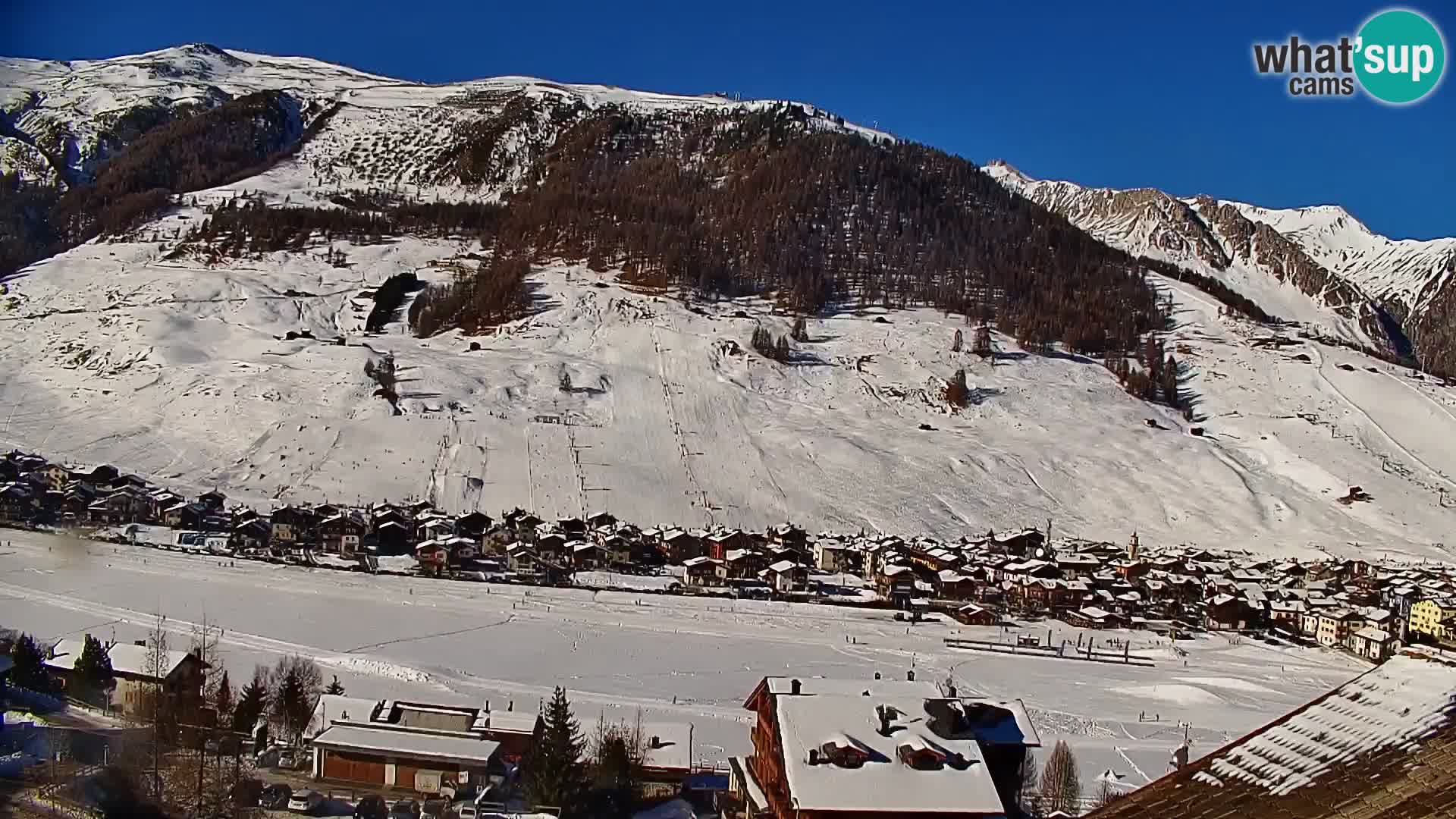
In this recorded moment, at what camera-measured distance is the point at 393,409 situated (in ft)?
121

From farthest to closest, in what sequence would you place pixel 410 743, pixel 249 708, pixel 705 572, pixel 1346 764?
pixel 705 572, pixel 249 708, pixel 410 743, pixel 1346 764

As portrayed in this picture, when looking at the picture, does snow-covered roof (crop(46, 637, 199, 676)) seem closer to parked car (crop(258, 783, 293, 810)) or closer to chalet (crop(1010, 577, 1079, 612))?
parked car (crop(258, 783, 293, 810))

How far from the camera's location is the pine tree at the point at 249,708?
11570mm

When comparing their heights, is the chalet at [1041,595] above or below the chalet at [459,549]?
below

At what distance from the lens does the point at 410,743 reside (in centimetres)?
1115

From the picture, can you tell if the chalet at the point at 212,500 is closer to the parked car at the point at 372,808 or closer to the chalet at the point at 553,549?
the chalet at the point at 553,549

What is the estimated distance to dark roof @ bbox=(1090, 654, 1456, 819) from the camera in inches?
81.7

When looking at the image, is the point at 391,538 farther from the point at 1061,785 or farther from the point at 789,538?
the point at 1061,785

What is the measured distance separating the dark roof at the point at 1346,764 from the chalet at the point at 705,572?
2358cm

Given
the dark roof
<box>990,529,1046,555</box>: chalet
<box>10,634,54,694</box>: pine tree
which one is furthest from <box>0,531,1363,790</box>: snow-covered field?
the dark roof

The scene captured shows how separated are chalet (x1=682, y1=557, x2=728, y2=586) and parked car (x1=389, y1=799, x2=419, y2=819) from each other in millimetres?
15784

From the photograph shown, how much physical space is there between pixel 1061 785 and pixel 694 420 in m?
28.6

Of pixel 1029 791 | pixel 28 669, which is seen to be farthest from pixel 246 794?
pixel 1029 791

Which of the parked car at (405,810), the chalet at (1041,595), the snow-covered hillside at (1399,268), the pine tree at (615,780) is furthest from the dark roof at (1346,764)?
the snow-covered hillside at (1399,268)
